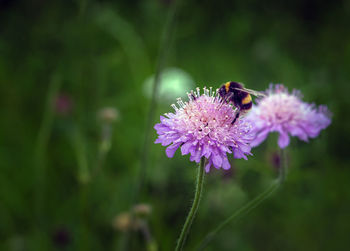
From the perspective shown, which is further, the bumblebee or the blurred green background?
the blurred green background

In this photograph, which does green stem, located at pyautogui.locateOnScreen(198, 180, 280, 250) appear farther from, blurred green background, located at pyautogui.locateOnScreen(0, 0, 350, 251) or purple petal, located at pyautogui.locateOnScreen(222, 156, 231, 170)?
blurred green background, located at pyautogui.locateOnScreen(0, 0, 350, 251)

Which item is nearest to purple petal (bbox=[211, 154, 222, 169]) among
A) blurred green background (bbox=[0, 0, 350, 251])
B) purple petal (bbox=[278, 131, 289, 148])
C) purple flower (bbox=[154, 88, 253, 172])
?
purple flower (bbox=[154, 88, 253, 172])

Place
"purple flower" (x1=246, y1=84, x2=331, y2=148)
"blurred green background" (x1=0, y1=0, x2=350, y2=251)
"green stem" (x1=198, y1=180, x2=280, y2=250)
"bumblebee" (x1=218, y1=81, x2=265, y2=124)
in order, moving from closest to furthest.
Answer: "green stem" (x1=198, y1=180, x2=280, y2=250) < "bumblebee" (x1=218, y1=81, x2=265, y2=124) < "purple flower" (x1=246, y1=84, x2=331, y2=148) < "blurred green background" (x1=0, y1=0, x2=350, y2=251)

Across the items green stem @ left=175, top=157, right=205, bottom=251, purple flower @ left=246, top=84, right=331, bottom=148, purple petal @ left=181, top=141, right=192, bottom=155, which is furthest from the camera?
purple flower @ left=246, top=84, right=331, bottom=148

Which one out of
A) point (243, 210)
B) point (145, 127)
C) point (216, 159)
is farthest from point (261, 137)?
point (145, 127)

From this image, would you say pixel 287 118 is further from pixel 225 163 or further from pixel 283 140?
pixel 225 163

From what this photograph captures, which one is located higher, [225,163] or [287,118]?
[287,118]
